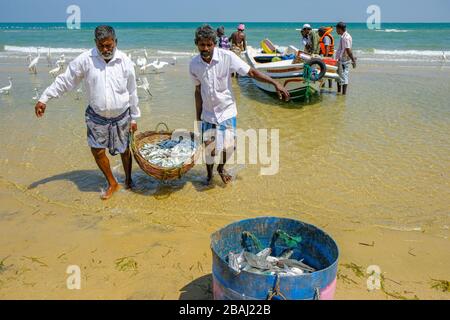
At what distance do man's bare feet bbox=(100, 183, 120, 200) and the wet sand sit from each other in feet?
0.40

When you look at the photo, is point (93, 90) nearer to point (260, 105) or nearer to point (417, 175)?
point (417, 175)

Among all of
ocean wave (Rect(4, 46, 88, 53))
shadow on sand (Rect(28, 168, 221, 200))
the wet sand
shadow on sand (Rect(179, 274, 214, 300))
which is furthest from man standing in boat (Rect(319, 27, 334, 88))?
ocean wave (Rect(4, 46, 88, 53))

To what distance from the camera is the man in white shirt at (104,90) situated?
4344mm

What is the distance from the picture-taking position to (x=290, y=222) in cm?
318

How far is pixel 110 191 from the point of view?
5.20 metres

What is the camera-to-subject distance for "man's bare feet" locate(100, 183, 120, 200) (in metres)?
5.12

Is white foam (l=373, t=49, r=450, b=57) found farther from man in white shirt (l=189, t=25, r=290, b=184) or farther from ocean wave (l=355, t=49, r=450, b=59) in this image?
man in white shirt (l=189, t=25, r=290, b=184)

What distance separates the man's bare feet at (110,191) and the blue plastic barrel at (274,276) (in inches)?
101

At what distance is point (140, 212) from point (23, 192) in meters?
1.79

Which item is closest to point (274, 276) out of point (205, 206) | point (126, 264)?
point (126, 264)

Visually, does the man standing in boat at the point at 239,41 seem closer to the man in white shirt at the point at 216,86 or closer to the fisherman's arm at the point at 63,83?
the man in white shirt at the point at 216,86

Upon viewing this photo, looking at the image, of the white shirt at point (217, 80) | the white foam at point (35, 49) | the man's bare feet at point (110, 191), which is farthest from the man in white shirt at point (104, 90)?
the white foam at point (35, 49)

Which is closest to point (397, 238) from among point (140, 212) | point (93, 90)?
point (140, 212)

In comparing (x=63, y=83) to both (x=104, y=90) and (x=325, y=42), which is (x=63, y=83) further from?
(x=325, y=42)
